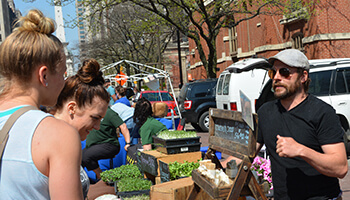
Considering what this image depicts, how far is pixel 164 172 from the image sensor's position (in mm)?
4855

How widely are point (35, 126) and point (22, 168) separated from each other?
0.16m

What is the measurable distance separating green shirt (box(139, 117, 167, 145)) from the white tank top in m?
5.04

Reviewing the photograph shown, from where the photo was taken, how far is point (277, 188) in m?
3.12

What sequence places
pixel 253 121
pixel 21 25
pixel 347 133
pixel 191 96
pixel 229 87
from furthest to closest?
pixel 191 96
pixel 229 87
pixel 347 133
pixel 253 121
pixel 21 25

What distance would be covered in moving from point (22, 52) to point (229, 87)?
42.7 feet

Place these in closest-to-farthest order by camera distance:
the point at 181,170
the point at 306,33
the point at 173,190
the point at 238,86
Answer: the point at 173,190
the point at 181,170
the point at 238,86
the point at 306,33

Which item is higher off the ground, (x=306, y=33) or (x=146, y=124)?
(x=306, y=33)

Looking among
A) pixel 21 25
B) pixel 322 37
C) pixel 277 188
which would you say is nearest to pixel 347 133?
pixel 277 188

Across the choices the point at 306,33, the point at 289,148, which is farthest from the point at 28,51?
the point at 306,33

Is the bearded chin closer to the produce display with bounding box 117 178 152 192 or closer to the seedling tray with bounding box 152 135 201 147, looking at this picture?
the seedling tray with bounding box 152 135 201 147

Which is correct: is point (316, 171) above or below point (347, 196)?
above

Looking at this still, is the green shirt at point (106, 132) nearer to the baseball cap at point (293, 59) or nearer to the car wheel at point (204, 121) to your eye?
the baseball cap at point (293, 59)

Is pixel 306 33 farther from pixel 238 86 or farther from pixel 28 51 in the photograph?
pixel 28 51

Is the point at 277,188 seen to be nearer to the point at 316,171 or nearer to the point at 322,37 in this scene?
the point at 316,171
